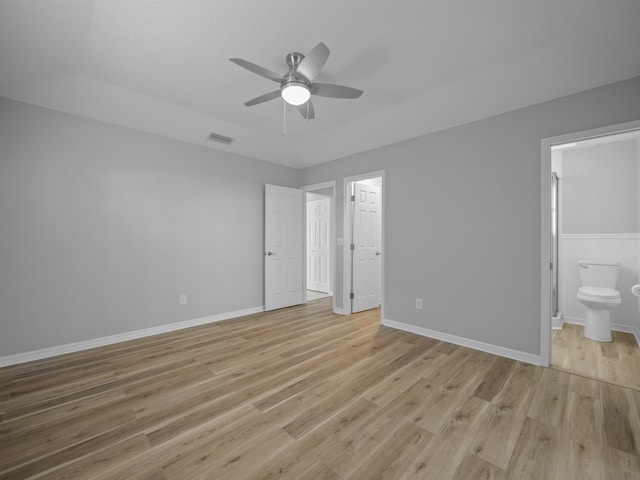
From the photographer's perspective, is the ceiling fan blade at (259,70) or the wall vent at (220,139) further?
the wall vent at (220,139)

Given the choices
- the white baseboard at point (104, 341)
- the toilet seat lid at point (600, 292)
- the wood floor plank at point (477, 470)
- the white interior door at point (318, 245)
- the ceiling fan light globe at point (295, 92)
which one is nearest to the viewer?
the wood floor plank at point (477, 470)

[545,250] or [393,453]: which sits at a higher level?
[545,250]

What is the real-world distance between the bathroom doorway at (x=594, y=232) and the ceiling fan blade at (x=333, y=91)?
2430mm

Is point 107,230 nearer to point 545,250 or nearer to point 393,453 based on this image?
point 393,453

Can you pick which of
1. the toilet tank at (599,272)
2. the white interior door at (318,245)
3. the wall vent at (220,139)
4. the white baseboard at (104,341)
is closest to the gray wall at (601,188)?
the toilet tank at (599,272)

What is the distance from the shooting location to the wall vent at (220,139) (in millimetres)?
3792

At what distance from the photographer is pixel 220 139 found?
3.91 m

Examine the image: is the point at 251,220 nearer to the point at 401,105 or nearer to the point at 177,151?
the point at 177,151

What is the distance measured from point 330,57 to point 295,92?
470 mm

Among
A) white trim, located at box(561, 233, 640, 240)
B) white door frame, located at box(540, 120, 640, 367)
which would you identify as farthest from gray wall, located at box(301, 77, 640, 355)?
white trim, located at box(561, 233, 640, 240)

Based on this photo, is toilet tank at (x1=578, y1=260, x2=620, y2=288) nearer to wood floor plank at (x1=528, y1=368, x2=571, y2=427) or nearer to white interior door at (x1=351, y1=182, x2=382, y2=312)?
wood floor plank at (x1=528, y1=368, x2=571, y2=427)

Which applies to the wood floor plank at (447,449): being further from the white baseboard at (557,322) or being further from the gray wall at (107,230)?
the gray wall at (107,230)

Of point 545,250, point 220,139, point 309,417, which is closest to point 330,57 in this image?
point 220,139

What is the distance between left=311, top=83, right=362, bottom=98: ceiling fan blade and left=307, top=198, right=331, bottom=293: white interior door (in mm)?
4366
